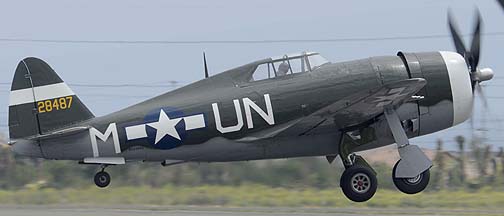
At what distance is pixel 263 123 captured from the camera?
784 inches

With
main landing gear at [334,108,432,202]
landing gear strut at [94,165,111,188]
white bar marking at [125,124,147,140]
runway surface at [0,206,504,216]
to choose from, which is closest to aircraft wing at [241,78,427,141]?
main landing gear at [334,108,432,202]

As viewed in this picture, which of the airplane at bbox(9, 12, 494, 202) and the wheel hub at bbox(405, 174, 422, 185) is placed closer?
the airplane at bbox(9, 12, 494, 202)

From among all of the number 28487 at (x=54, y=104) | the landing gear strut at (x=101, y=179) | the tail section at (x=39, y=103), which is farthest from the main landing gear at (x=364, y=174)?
the number 28487 at (x=54, y=104)

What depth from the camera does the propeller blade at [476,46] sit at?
818 inches

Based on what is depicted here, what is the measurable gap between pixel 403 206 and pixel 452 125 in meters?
11.5

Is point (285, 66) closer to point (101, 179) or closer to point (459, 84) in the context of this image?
point (459, 84)

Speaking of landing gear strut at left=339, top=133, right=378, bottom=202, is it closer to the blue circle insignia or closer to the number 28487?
the blue circle insignia

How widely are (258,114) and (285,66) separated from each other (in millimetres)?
994

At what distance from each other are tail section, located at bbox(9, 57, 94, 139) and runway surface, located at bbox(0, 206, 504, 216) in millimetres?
9210

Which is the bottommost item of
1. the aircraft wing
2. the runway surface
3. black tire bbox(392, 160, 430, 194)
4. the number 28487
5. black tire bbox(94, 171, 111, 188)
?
the runway surface

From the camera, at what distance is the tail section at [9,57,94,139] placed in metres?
20.1

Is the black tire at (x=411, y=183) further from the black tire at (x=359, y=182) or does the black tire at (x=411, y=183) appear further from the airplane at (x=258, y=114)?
the black tire at (x=359, y=182)

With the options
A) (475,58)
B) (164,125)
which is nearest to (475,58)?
(475,58)

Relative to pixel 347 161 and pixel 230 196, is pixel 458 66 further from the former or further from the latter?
pixel 230 196
